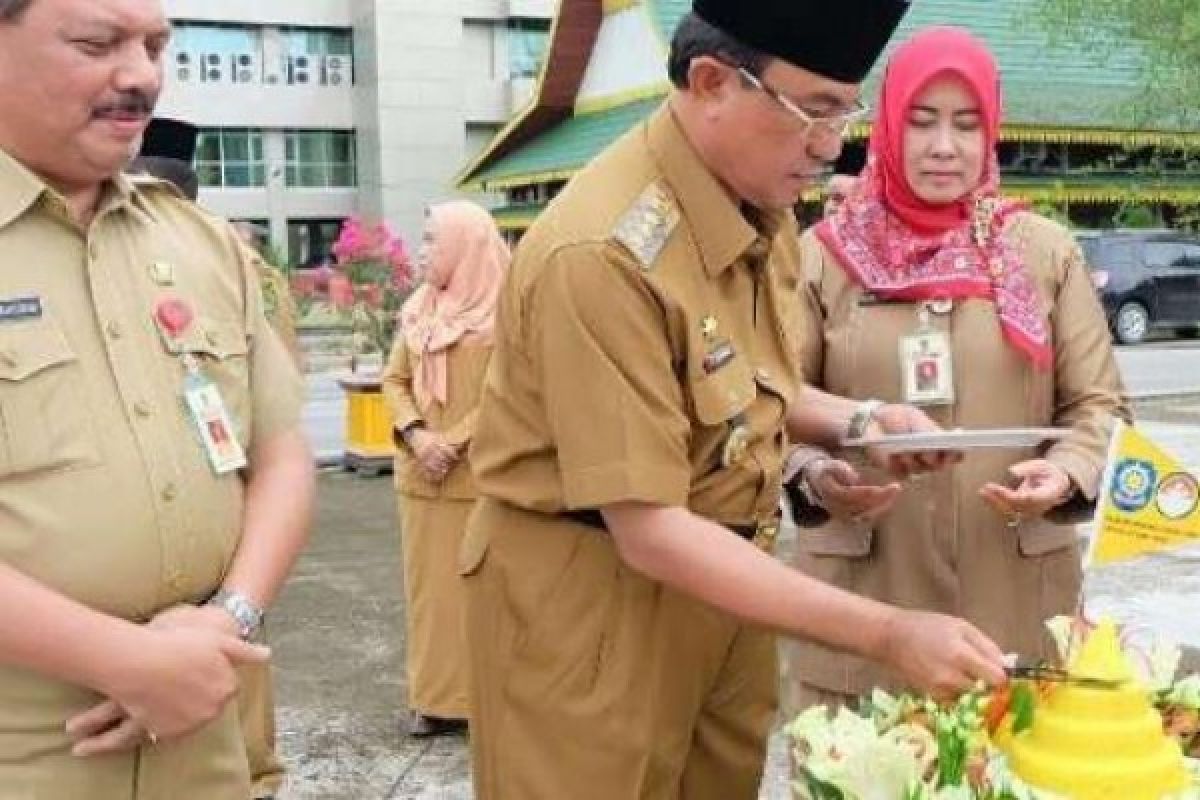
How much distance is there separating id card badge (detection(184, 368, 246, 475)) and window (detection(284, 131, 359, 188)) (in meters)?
35.2

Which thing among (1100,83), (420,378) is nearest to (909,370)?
(420,378)

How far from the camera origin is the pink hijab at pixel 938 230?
2217mm

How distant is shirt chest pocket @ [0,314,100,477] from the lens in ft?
4.97

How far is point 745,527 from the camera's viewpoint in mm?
1875

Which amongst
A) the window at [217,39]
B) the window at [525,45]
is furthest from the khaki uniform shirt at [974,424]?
the window at [525,45]

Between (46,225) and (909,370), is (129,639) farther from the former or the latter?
(909,370)

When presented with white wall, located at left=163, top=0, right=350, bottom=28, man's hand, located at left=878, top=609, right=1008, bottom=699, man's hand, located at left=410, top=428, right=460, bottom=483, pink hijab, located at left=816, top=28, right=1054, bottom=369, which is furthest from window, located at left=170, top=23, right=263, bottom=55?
man's hand, located at left=878, top=609, right=1008, bottom=699

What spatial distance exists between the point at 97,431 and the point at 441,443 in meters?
2.64

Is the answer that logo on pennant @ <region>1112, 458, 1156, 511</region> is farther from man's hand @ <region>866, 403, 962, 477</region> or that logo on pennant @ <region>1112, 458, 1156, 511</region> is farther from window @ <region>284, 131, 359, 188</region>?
window @ <region>284, 131, 359, 188</region>

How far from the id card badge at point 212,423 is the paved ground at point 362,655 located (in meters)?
1.46

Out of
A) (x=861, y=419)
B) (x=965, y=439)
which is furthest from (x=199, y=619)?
(x=861, y=419)

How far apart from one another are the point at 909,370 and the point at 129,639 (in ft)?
4.11

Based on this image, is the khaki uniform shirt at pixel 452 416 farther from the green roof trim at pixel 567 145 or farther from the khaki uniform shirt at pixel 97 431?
the green roof trim at pixel 567 145

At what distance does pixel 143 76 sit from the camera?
5.18ft
